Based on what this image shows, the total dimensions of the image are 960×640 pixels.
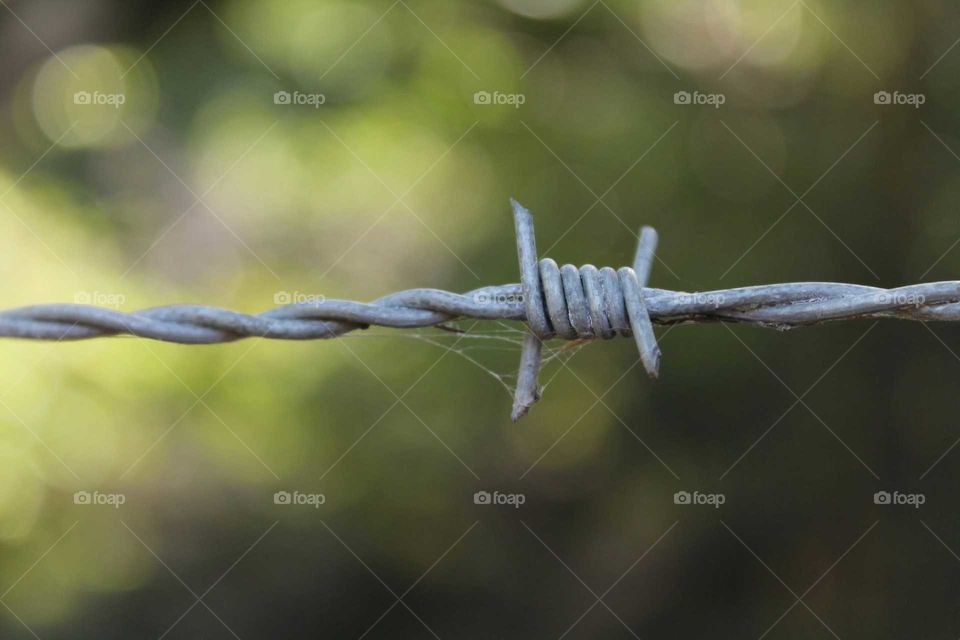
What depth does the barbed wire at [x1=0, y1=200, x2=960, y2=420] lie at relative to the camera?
78 cm

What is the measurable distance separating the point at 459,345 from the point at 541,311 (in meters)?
1.46

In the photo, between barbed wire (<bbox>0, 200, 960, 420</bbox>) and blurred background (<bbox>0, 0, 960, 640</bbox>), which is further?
blurred background (<bbox>0, 0, 960, 640</bbox>)

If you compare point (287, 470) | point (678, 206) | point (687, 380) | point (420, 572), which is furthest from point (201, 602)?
point (678, 206)

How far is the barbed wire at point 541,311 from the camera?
781 mm

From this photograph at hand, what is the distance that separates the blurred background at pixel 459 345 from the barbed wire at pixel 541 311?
1.37 metres

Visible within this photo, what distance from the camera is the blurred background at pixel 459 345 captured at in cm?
226

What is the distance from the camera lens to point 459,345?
2.25 metres

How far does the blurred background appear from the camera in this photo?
7.41 feet

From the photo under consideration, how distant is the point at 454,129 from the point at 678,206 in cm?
67

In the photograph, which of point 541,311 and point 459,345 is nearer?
point 541,311

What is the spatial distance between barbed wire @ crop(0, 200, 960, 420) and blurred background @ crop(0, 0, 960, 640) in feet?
4.49

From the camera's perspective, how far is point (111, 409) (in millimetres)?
2412

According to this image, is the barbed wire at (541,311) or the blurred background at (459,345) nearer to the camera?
the barbed wire at (541,311)

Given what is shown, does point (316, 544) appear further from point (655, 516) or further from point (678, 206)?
point (678, 206)
